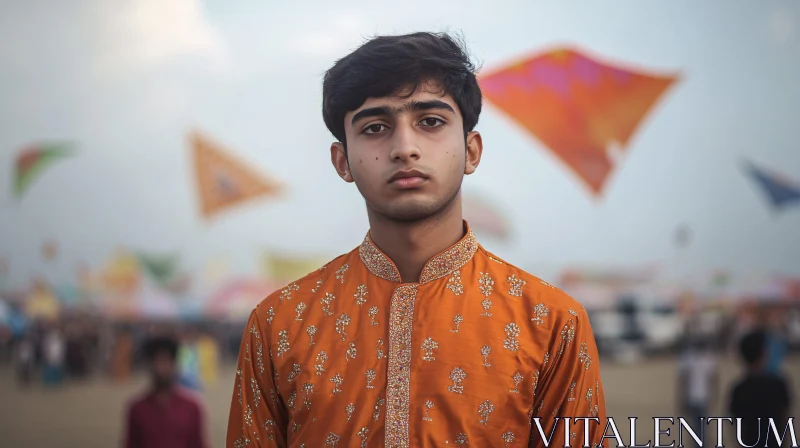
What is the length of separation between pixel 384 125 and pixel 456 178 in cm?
18

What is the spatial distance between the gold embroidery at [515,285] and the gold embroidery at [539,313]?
5 cm

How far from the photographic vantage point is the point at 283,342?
1.82 meters

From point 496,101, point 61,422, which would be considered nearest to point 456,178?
point 496,101

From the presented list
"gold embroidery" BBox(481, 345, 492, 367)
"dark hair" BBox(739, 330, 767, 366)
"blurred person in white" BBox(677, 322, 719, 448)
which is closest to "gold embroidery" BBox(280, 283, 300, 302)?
"gold embroidery" BBox(481, 345, 492, 367)

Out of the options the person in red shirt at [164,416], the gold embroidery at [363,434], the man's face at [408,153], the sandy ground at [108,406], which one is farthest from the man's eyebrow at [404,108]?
the sandy ground at [108,406]

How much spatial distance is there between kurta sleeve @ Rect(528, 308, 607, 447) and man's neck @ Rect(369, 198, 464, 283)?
0.30m

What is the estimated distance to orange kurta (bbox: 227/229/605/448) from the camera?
5.52 feet

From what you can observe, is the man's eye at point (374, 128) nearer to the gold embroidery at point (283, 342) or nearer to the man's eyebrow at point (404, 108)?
the man's eyebrow at point (404, 108)

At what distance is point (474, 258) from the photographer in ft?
6.20

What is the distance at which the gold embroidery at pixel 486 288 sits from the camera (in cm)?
178

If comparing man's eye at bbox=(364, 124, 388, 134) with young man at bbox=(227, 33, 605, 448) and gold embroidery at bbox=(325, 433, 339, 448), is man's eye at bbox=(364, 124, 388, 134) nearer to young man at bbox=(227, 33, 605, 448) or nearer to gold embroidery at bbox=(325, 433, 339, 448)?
young man at bbox=(227, 33, 605, 448)

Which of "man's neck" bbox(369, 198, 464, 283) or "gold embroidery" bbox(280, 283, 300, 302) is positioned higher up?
"man's neck" bbox(369, 198, 464, 283)

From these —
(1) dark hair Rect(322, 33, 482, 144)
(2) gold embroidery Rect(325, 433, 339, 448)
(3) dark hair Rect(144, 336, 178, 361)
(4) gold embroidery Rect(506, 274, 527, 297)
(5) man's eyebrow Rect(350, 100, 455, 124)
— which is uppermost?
→ (1) dark hair Rect(322, 33, 482, 144)

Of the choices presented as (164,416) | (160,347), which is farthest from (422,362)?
(160,347)
